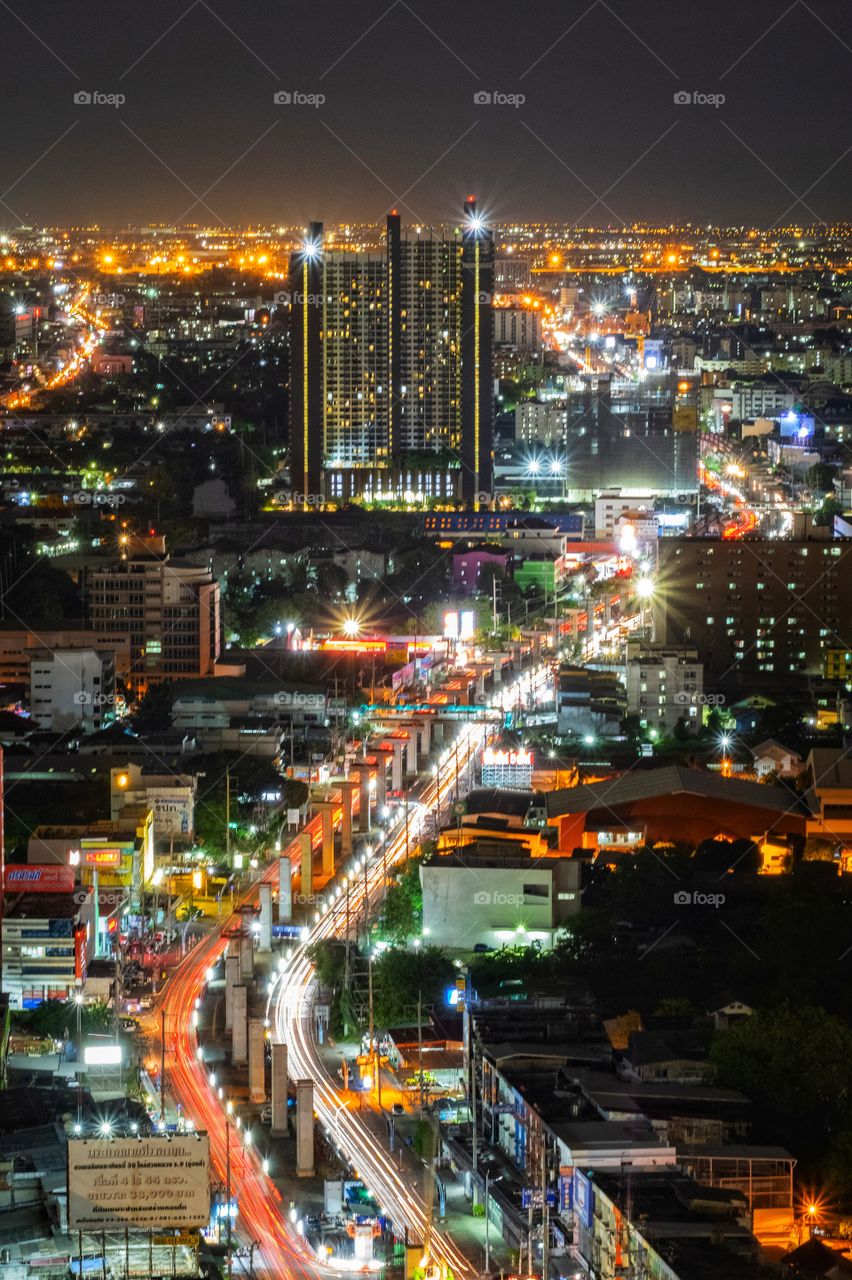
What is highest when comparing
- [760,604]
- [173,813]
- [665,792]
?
[760,604]

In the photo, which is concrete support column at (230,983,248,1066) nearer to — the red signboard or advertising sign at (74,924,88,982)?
advertising sign at (74,924,88,982)

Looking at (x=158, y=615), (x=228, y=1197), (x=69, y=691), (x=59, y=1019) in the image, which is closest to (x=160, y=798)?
(x=69, y=691)

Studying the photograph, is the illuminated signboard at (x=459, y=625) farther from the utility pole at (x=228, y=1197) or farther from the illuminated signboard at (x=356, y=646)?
the utility pole at (x=228, y=1197)

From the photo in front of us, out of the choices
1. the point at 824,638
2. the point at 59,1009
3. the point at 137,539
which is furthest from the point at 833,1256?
the point at 137,539

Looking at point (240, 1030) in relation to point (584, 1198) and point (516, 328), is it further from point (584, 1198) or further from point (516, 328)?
point (516, 328)

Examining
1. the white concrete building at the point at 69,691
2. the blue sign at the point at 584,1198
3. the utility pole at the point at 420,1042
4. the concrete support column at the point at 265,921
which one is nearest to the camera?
the blue sign at the point at 584,1198

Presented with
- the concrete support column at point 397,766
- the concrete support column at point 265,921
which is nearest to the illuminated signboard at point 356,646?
the concrete support column at point 397,766
